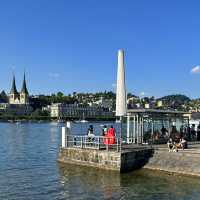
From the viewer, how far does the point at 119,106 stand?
32250 mm

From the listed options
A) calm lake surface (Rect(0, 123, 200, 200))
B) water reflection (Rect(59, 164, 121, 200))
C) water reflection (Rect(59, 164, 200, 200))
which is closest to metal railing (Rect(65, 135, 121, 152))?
water reflection (Rect(59, 164, 121, 200))

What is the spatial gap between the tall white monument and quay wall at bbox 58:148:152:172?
2743mm

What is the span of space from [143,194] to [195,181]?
4134 millimetres

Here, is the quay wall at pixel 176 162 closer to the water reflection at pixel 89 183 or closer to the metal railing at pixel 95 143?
the metal railing at pixel 95 143

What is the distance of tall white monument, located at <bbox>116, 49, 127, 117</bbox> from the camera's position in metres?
32.2

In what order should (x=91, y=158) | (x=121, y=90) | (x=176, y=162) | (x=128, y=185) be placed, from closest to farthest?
(x=128, y=185) → (x=176, y=162) → (x=121, y=90) → (x=91, y=158)

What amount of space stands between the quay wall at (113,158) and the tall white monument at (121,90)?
2.74 meters

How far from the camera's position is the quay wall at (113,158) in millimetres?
30812

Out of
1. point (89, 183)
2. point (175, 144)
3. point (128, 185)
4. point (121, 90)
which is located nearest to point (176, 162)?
point (175, 144)

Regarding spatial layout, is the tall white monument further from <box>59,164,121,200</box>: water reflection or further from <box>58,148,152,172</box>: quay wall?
<box>59,164,121,200</box>: water reflection

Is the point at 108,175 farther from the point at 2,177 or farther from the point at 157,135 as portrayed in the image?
the point at 157,135

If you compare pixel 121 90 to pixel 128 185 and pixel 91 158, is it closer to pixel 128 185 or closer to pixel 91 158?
pixel 91 158

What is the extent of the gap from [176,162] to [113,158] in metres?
4.01

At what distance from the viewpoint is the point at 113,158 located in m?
31.1
